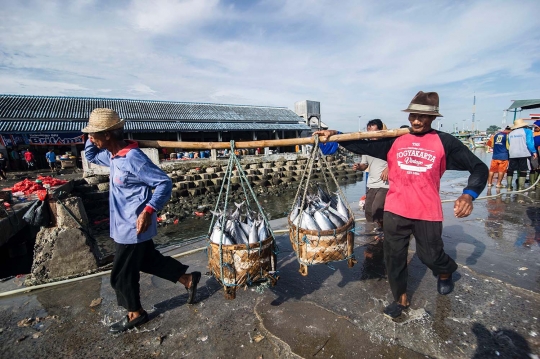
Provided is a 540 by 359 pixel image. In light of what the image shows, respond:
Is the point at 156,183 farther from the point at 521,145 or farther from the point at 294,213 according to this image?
the point at 521,145

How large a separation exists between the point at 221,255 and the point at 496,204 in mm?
6973

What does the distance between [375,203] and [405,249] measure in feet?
5.93

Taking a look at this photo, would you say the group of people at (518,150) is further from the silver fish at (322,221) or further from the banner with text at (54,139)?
the banner with text at (54,139)

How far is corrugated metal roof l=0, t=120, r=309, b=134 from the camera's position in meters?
17.7

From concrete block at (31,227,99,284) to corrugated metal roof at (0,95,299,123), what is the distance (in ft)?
Result: 64.9

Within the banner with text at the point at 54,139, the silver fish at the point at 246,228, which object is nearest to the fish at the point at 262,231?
the silver fish at the point at 246,228

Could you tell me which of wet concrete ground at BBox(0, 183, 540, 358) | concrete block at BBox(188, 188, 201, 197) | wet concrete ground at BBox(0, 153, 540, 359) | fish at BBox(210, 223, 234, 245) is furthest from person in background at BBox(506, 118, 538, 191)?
concrete block at BBox(188, 188, 201, 197)

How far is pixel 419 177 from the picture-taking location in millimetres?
2477

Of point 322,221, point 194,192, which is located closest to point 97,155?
point 322,221

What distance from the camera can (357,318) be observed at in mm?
2557

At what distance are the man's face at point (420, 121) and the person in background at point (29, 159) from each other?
21.4m

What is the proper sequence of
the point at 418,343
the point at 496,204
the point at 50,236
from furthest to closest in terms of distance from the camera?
the point at 496,204 → the point at 50,236 → the point at 418,343

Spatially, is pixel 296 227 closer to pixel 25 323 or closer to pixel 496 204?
pixel 25 323

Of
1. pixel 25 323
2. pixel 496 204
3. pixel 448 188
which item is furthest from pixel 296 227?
pixel 448 188
